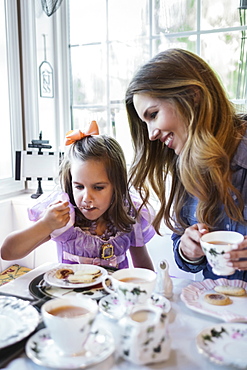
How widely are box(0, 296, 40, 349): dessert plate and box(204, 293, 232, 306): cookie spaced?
401 millimetres

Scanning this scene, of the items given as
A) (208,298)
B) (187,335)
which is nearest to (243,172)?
(208,298)

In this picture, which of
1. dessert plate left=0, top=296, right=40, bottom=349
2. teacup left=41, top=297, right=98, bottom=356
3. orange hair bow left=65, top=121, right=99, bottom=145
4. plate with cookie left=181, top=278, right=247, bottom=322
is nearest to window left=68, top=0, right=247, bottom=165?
orange hair bow left=65, top=121, right=99, bottom=145

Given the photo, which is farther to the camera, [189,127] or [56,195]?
[56,195]

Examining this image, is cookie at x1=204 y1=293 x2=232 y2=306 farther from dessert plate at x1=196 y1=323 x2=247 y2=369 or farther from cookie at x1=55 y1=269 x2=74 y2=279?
cookie at x1=55 y1=269 x2=74 y2=279

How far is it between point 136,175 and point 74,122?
1.38 m

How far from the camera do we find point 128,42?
235 centimetres

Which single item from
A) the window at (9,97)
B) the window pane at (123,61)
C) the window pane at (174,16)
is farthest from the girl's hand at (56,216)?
the window pane at (174,16)

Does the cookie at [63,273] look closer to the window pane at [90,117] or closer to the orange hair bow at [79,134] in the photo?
the orange hair bow at [79,134]

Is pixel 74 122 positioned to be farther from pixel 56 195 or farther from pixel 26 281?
pixel 26 281

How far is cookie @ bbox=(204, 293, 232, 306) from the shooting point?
36.0 inches

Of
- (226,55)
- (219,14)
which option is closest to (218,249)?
(226,55)

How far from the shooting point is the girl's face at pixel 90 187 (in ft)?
4.40

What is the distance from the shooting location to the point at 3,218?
2191 mm

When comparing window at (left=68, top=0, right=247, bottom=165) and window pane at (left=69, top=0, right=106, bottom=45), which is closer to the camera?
window at (left=68, top=0, right=247, bottom=165)
